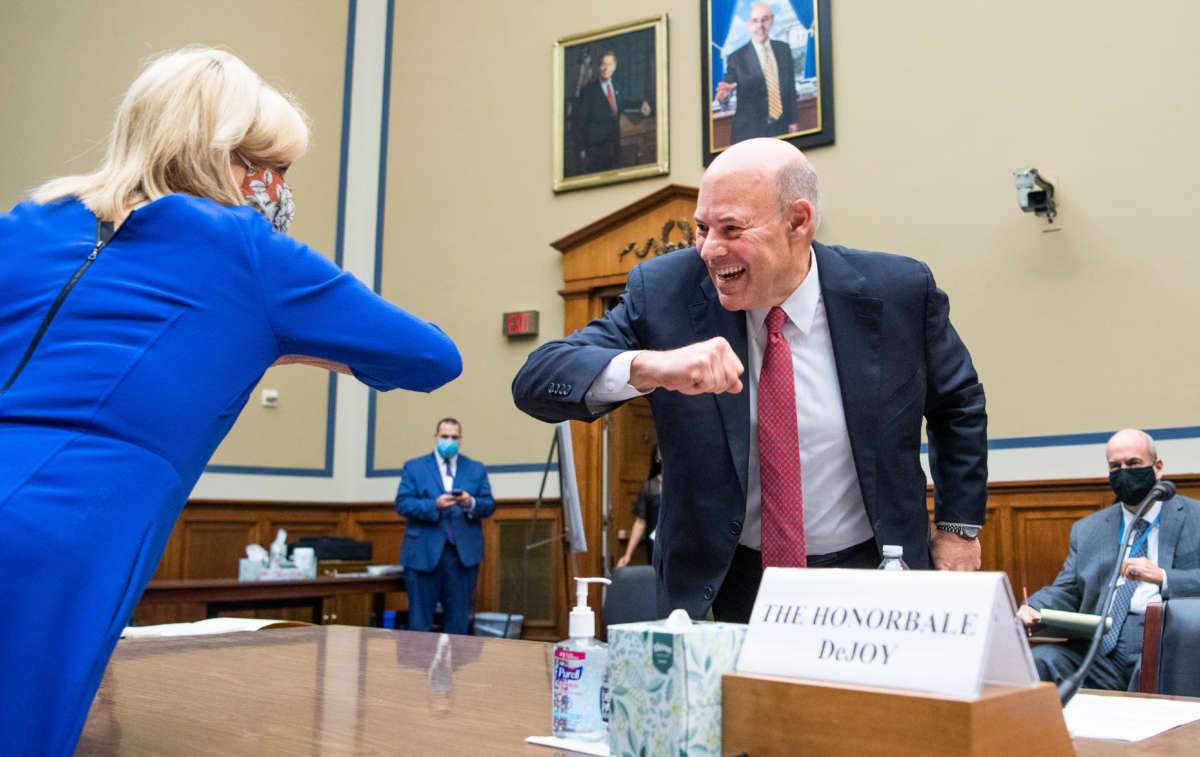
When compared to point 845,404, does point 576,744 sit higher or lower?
lower

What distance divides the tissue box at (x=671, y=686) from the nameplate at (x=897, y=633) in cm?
3

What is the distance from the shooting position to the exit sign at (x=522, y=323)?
743 centimetres

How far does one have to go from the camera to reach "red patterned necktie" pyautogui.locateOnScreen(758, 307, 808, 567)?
1.54 meters

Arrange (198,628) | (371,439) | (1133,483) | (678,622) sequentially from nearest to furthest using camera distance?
(678,622)
(198,628)
(1133,483)
(371,439)

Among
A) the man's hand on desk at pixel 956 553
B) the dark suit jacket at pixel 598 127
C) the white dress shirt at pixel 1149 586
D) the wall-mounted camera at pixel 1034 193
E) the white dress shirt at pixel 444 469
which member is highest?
the dark suit jacket at pixel 598 127

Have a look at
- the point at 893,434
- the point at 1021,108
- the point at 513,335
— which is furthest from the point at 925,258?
the point at 893,434

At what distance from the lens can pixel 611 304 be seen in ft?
23.9

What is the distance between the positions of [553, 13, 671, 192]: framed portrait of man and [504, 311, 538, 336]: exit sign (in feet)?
3.16

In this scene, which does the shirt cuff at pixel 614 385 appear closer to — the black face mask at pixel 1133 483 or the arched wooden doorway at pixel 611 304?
the black face mask at pixel 1133 483

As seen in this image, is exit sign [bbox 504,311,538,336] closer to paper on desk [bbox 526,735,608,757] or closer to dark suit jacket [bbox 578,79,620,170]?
dark suit jacket [bbox 578,79,620,170]

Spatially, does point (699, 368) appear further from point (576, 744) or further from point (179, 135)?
point (179, 135)

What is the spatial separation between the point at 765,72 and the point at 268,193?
19.3ft

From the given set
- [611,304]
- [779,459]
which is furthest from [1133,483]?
[611,304]

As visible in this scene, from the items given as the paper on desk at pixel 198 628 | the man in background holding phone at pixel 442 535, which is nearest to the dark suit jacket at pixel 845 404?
the paper on desk at pixel 198 628
